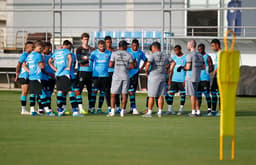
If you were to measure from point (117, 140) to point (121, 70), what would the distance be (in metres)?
5.42

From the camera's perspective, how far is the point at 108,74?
1800 centimetres

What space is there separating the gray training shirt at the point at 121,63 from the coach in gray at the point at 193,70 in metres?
1.40

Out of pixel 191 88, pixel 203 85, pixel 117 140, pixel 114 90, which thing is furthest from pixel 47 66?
pixel 117 140

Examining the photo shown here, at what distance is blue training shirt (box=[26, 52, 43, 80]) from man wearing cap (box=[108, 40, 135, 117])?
69.6 inches

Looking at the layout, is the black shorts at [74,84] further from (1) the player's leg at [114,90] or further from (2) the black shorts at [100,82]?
(1) the player's leg at [114,90]

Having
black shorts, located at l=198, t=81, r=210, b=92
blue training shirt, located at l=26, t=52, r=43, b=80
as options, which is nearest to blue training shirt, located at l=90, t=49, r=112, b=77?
blue training shirt, located at l=26, t=52, r=43, b=80

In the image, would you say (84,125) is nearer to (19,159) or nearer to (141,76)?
(19,159)

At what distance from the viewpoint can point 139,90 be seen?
3117cm

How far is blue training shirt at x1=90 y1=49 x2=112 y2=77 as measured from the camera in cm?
1775

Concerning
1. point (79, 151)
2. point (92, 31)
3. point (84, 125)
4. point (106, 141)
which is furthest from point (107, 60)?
point (92, 31)

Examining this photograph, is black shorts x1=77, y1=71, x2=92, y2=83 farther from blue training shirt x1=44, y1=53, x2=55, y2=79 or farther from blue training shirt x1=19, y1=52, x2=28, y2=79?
blue training shirt x1=19, y1=52, x2=28, y2=79

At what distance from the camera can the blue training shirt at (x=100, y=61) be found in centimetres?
1775

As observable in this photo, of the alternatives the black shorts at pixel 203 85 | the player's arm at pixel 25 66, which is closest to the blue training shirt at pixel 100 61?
the player's arm at pixel 25 66

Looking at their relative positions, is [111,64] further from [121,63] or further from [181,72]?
[181,72]
